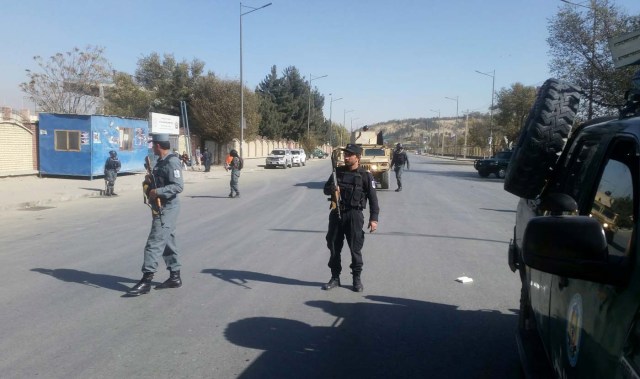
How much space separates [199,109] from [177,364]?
40.7 metres

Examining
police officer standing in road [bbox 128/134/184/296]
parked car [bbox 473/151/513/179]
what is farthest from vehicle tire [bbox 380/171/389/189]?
police officer standing in road [bbox 128/134/184/296]

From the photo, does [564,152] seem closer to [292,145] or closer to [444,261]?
[444,261]

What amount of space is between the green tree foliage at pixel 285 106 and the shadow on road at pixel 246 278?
59845mm

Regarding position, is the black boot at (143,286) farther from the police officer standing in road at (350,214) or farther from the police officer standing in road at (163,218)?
the police officer standing in road at (350,214)

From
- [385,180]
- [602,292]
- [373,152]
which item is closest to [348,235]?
[602,292]

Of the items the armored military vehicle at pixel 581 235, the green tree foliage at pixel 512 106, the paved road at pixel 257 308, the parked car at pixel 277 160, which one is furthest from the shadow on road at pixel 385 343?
the green tree foliage at pixel 512 106

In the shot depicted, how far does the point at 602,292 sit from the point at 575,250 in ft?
0.79

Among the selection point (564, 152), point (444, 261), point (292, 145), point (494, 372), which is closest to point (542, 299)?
point (564, 152)

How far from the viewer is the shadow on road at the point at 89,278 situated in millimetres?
6707

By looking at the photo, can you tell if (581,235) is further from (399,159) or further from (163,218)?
(399,159)

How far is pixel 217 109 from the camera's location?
42.7 meters

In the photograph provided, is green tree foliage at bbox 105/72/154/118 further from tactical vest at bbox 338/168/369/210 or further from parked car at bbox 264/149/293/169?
tactical vest at bbox 338/168/369/210

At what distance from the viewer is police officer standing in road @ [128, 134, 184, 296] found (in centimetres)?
630

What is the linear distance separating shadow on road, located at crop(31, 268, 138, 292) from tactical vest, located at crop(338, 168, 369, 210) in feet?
9.21
